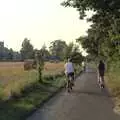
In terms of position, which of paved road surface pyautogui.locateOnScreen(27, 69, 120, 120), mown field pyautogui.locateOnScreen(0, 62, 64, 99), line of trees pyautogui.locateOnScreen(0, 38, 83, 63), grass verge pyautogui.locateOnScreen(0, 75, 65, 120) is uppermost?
line of trees pyautogui.locateOnScreen(0, 38, 83, 63)

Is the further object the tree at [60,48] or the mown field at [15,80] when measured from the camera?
the tree at [60,48]

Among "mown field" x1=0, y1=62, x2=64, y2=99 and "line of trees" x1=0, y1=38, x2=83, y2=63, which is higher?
"line of trees" x1=0, y1=38, x2=83, y2=63

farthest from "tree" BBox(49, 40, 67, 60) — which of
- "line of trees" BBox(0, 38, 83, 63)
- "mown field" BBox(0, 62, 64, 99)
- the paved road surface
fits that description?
the paved road surface

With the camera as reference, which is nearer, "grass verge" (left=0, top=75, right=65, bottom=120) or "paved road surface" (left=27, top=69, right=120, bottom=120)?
"grass verge" (left=0, top=75, right=65, bottom=120)

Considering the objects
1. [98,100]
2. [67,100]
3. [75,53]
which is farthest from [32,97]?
[75,53]

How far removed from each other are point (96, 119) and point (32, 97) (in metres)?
6.58

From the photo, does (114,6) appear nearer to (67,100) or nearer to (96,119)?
(67,100)

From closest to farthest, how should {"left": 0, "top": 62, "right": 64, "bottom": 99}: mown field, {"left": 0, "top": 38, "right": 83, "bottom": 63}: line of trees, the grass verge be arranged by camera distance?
the grass verge, {"left": 0, "top": 62, "right": 64, "bottom": 99}: mown field, {"left": 0, "top": 38, "right": 83, "bottom": 63}: line of trees

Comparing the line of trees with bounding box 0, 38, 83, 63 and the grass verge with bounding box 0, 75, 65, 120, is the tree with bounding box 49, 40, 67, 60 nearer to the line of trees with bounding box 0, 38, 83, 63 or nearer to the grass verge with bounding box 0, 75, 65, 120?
the line of trees with bounding box 0, 38, 83, 63

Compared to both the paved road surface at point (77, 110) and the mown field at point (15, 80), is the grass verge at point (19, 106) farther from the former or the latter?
the mown field at point (15, 80)

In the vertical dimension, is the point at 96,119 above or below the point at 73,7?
below

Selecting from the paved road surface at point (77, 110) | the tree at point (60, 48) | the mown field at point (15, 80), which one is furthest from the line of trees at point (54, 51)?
the paved road surface at point (77, 110)

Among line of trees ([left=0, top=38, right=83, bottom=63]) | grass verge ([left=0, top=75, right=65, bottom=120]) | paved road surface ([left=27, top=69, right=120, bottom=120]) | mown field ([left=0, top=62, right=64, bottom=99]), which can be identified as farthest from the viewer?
line of trees ([left=0, top=38, right=83, bottom=63])

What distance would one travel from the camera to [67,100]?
21156mm
